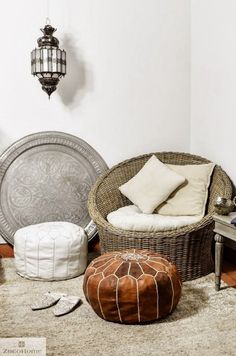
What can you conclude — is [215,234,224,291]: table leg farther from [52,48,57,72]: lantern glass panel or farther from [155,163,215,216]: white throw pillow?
[52,48,57,72]: lantern glass panel

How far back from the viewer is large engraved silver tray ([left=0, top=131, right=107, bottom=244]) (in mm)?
3645

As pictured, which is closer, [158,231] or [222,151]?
[158,231]

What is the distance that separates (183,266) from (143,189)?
0.69m

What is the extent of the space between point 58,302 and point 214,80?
7.17ft

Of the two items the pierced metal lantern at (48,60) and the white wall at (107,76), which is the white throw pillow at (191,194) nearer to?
the white wall at (107,76)

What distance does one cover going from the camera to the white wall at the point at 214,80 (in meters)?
3.35

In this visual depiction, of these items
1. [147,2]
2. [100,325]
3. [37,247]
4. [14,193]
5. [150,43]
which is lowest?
[100,325]

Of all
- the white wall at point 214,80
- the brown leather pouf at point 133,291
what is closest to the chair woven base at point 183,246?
the brown leather pouf at point 133,291

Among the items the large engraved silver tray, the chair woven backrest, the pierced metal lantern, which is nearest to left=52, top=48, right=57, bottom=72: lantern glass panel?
the pierced metal lantern

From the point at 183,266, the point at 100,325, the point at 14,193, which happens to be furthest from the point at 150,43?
the point at 100,325

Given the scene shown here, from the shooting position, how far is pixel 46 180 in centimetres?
370

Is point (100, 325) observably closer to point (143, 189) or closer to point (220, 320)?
point (220, 320)

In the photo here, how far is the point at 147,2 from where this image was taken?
151 inches

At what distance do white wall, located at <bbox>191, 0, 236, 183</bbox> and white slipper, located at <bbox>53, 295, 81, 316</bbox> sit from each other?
1.59 m
